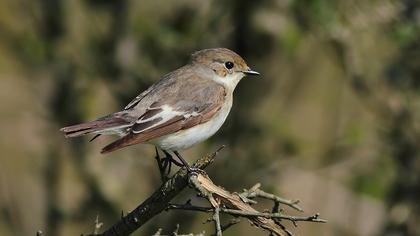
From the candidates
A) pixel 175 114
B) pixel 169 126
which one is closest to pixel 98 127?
pixel 169 126

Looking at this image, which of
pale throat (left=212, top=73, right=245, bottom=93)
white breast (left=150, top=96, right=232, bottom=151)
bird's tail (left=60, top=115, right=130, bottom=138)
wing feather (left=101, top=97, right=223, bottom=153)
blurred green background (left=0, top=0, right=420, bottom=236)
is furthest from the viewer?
blurred green background (left=0, top=0, right=420, bottom=236)

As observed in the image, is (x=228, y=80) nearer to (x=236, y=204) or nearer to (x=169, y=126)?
(x=169, y=126)

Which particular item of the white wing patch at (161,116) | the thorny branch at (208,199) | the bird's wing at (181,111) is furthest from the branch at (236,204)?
the white wing patch at (161,116)

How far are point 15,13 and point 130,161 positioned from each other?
203cm

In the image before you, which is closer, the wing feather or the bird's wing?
the wing feather

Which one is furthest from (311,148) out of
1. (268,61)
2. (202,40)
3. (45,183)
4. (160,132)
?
(160,132)

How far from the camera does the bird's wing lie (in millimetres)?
4871

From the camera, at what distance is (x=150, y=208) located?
11.9 ft

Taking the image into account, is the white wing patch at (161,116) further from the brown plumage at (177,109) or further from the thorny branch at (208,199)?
the thorny branch at (208,199)

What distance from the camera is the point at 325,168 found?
7.53 meters

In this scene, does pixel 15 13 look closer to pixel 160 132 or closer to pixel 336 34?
pixel 336 34

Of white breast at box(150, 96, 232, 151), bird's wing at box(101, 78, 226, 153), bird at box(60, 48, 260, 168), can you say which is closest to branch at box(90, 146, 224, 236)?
bird at box(60, 48, 260, 168)

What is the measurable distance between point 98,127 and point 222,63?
1.50 meters

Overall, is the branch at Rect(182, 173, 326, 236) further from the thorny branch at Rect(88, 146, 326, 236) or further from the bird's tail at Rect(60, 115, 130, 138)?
the bird's tail at Rect(60, 115, 130, 138)
